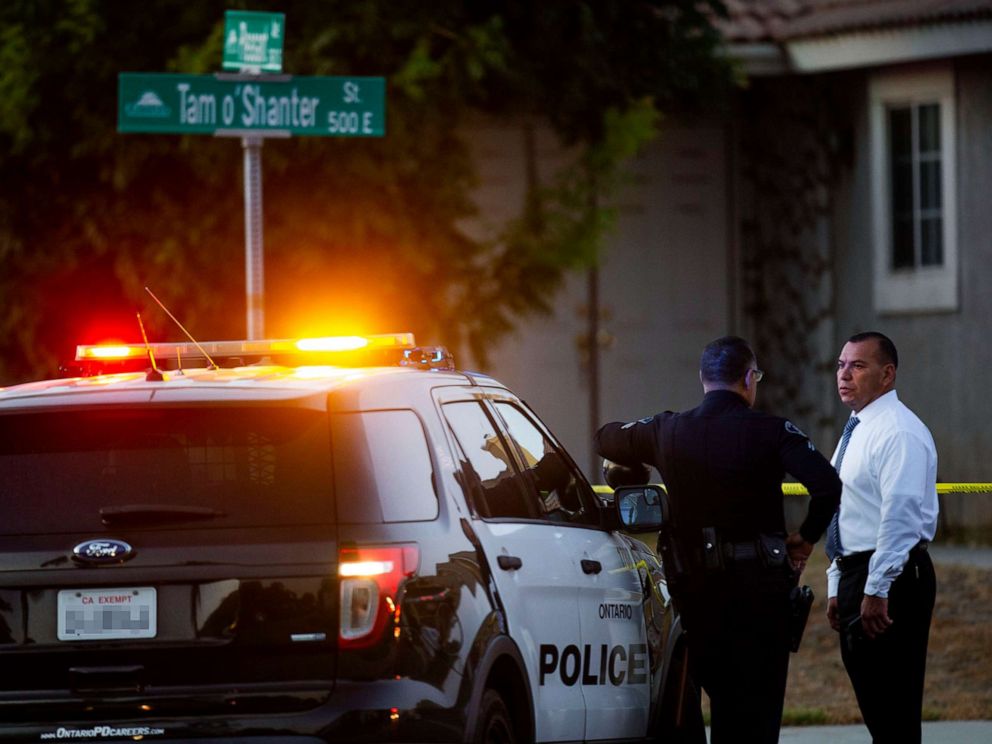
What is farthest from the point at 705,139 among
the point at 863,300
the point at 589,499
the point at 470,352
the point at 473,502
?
the point at 473,502

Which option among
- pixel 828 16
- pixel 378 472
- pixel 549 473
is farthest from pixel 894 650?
pixel 828 16

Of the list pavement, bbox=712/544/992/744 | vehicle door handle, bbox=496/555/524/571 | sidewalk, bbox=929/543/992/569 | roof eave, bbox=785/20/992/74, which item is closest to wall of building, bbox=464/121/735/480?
roof eave, bbox=785/20/992/74

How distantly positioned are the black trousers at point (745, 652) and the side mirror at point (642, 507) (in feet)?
1.06

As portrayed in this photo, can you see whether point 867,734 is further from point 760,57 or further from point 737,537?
point 760,57

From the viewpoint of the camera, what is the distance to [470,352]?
606 inches

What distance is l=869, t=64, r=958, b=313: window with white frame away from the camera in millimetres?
16734

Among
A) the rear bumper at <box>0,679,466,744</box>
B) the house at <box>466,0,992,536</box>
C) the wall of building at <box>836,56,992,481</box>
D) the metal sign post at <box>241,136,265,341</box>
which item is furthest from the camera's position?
the house at <box>466,0,992,536</box>

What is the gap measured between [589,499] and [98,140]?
27.4 ft

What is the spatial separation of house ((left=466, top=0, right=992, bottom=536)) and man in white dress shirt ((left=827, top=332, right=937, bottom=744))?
9077 millimetres

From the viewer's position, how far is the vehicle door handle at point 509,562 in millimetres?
5926

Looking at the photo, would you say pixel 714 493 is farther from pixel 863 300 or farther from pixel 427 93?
pixel 863 300

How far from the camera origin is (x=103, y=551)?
17.6ft

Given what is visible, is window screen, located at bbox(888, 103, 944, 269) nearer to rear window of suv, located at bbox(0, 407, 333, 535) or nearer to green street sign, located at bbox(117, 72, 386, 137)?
green street sign, located at bbox(117, 72, 386, 137)

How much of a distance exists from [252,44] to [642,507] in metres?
4.02
